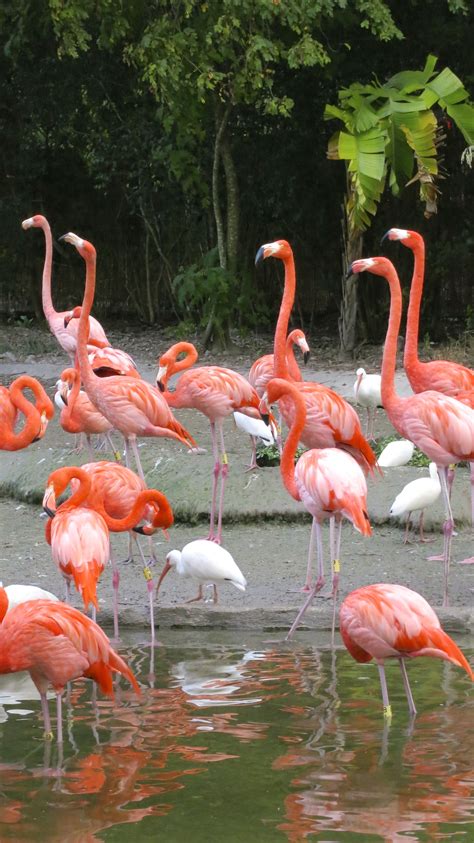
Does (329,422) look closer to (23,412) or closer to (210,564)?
(210,564)

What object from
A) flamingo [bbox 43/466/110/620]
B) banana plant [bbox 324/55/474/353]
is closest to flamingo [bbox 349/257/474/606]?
flamingo [bbox 43/466/110/620]

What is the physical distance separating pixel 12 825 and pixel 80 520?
1.57 m

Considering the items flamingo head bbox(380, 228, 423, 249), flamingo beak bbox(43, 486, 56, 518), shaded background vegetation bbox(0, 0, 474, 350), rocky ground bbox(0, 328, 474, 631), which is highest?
shaded background vegetation bbox(0, 0, 474, 350)

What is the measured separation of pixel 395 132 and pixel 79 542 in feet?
24.9

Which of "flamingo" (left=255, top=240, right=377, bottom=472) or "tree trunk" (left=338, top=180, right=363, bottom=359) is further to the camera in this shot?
"tree trunk" (left=338, top=180, right=363, bottom=359)

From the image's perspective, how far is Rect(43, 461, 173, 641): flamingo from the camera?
4.89 metres

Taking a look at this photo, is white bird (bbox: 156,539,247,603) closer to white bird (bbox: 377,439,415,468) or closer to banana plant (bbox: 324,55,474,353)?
white bird (bbox: 377,439,415,468)

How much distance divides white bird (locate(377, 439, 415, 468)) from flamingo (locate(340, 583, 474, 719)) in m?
3.26

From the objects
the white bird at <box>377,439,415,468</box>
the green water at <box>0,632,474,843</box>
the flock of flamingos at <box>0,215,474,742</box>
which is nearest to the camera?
the green water at <box>0,632,474,843</box>

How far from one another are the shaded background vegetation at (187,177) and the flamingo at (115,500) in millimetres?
6632

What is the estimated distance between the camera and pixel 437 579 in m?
6.04

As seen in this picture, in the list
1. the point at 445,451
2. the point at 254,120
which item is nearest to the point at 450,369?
the point at 445,451

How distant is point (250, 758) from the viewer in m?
3.89

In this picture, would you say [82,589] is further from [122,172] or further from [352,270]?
[122,172]
